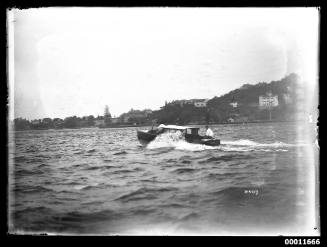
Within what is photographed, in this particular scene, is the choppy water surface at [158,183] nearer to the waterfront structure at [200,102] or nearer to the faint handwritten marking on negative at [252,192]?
the faint handwritten marking on negative at [252,192]

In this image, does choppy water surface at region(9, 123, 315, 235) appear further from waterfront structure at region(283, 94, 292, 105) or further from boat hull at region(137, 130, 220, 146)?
waterfront structure at region(283, 94, 292, 105)

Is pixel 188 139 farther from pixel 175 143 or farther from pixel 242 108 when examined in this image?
pixel 242 108

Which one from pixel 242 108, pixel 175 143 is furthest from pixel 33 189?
pixel 242 108

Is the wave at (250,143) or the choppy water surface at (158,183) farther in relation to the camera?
the wave at (250,143)

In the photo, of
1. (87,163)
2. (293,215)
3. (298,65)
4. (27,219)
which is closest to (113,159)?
(87,163)
